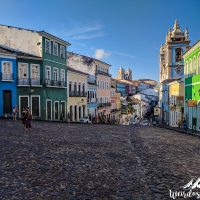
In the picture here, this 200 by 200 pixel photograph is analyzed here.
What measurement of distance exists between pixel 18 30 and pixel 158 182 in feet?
94.7

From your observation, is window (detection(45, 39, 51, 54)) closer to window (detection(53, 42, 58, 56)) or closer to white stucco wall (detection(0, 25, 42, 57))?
white stucco wall (detection(0, 25, 42, 57))

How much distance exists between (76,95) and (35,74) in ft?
31.9

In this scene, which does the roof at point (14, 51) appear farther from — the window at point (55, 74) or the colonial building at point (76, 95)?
the colonial building at point (76, 95)

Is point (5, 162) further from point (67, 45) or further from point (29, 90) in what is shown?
point (67, 45)

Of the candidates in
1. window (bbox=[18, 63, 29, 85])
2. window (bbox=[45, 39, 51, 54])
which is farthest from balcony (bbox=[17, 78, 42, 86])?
window (bbox=[45, 39, 51, 54])

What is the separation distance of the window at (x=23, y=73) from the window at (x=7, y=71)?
1209 millimetres

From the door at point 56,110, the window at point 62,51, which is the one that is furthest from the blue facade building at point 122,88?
the door at point 56,110

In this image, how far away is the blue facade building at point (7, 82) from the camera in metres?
29.1

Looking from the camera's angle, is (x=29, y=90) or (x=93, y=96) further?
(x=93, y=96)

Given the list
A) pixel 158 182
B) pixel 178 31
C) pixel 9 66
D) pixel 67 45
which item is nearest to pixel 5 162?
pixel 158 182

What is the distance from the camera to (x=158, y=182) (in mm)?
8508

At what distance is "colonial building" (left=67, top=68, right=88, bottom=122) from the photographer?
3997 centimetres

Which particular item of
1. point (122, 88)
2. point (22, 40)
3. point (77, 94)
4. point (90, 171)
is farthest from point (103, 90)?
point (122, 88)

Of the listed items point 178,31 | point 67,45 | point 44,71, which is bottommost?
point 44,71
